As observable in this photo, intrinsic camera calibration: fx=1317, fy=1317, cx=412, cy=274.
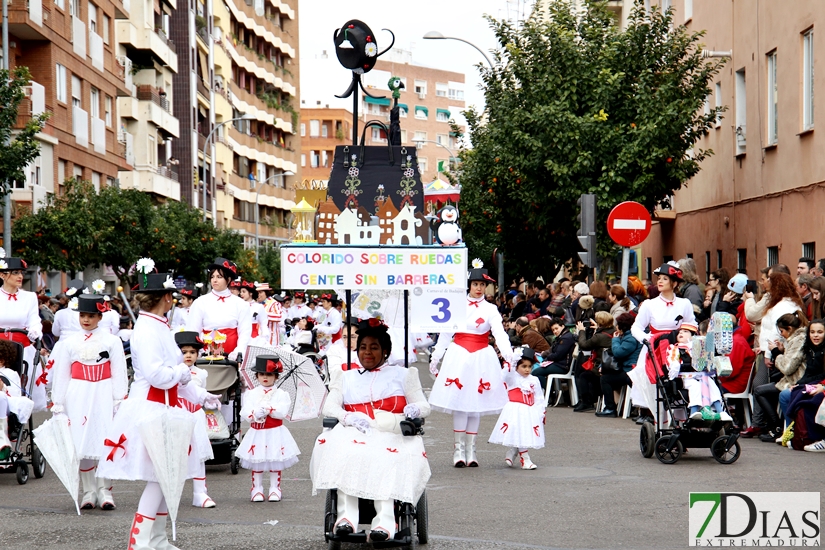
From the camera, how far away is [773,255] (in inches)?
1019

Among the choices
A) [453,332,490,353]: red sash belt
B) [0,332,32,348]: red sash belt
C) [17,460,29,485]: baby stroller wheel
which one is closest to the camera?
Answer: [17,460,29,485]: baby stroller wheel

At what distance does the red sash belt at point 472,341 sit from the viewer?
1402 centimetres

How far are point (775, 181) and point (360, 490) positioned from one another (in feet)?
61.9

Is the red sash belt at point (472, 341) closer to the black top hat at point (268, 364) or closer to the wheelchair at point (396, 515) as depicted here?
the black top hat at point (268, 364)

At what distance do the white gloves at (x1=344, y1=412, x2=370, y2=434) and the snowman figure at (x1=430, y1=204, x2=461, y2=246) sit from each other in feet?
4.77

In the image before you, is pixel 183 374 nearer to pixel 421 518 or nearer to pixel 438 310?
pixel 421 518

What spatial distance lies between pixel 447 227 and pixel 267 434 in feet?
9.74

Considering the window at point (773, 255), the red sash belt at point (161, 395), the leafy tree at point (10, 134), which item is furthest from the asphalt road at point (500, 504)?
the leafy tree at point (10, 134)

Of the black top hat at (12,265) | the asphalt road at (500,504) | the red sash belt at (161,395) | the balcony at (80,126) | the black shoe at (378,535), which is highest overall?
the balcony at (80,126)

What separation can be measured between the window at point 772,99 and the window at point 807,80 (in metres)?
2.06

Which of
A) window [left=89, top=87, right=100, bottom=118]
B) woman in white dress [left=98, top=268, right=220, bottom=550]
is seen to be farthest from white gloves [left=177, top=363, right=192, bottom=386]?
window [left=89, top=87, right=100, bottom=118]

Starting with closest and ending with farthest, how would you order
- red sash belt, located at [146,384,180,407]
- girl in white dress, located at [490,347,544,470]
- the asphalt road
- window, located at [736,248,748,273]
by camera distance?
red sash belt, located at [146,384,180,407] < the asphalt road < girl in white dress, located at [490,347,544,470] < window, located at [736,248,748,273]

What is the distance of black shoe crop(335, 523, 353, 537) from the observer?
8.35 meters

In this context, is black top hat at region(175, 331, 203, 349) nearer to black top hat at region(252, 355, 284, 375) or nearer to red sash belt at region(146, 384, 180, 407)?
black top hat at region(252, 355, 284, 375)
